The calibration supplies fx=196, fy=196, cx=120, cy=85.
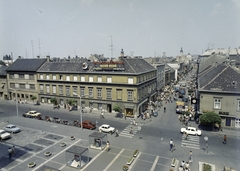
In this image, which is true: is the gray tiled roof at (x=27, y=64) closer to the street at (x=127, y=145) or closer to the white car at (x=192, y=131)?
the street at (x=127, y=145)

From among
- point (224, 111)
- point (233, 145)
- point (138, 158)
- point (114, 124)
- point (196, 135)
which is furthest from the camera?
point (114, 124)

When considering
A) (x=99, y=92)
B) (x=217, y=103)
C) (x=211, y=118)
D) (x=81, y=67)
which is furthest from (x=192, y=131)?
(x=81, y=67)

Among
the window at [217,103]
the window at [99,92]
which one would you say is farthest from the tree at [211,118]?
the window at [99,92]

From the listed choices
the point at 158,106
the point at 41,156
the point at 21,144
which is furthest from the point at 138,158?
the point at 158,106

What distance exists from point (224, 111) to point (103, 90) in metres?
28.2

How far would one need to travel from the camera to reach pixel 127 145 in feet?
105

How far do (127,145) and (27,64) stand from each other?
50.8 meters

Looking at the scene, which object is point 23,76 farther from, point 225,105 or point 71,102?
point 225,105

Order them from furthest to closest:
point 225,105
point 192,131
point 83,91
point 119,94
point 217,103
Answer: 1. point 83,91
2. point 119,94
3. point 217,103
4. point 225,105
5. point 192,131

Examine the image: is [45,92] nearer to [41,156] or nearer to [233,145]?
[41,156]

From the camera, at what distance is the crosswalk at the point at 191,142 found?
31.9m

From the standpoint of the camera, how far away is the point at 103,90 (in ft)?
168

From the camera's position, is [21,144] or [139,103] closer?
[21,144]

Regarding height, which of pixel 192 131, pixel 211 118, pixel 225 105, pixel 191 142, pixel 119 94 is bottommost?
pixel 191 142
